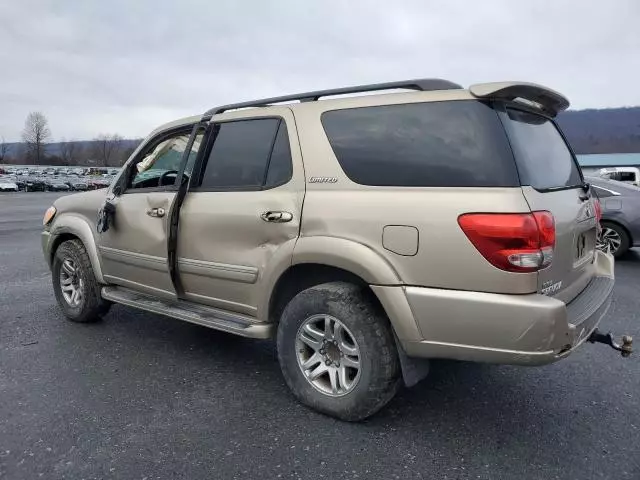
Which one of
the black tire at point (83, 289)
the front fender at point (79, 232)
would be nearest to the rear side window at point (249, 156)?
the front fender at point (79, 232)

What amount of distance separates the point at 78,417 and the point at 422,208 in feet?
7.56

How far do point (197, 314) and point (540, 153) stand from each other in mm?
2462

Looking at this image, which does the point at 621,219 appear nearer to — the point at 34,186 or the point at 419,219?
the point at 419,219

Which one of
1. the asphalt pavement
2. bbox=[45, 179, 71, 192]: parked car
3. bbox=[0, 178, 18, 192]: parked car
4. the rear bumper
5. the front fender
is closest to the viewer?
the rear bumper

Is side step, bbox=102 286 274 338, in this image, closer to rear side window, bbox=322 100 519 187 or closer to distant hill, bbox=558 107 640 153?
rear side window, bbox=322 100 519 187

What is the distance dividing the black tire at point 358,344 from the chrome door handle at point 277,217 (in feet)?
1.48

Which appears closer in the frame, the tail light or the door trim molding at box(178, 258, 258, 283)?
the tail light

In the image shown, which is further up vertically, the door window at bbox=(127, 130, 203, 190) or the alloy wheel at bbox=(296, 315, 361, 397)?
the door window at bbox=(127, 130, 203, 190)

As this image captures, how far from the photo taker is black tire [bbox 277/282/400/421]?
2793mm

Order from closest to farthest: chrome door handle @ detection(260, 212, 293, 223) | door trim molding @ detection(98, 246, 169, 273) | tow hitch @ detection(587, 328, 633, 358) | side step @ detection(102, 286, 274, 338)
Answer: tow hitch @ detection(587, 328, 633, 358) < chrome door handle @ detection(260, 212, 293, 223) < side step @ detection(102, 286, 274, 338) < door trim molding @ detection(98, 246, 169, 273)

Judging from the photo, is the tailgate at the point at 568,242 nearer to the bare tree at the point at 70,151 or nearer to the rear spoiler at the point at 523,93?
the rear spoiler at the point at 523,93

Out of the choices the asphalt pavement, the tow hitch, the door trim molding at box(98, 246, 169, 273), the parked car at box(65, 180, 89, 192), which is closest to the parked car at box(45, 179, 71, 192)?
the parked car at box(65, 180, 89, 192)

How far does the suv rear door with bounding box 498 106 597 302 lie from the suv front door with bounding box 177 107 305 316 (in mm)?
1263

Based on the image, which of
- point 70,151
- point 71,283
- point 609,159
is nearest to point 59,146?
point 70,151
